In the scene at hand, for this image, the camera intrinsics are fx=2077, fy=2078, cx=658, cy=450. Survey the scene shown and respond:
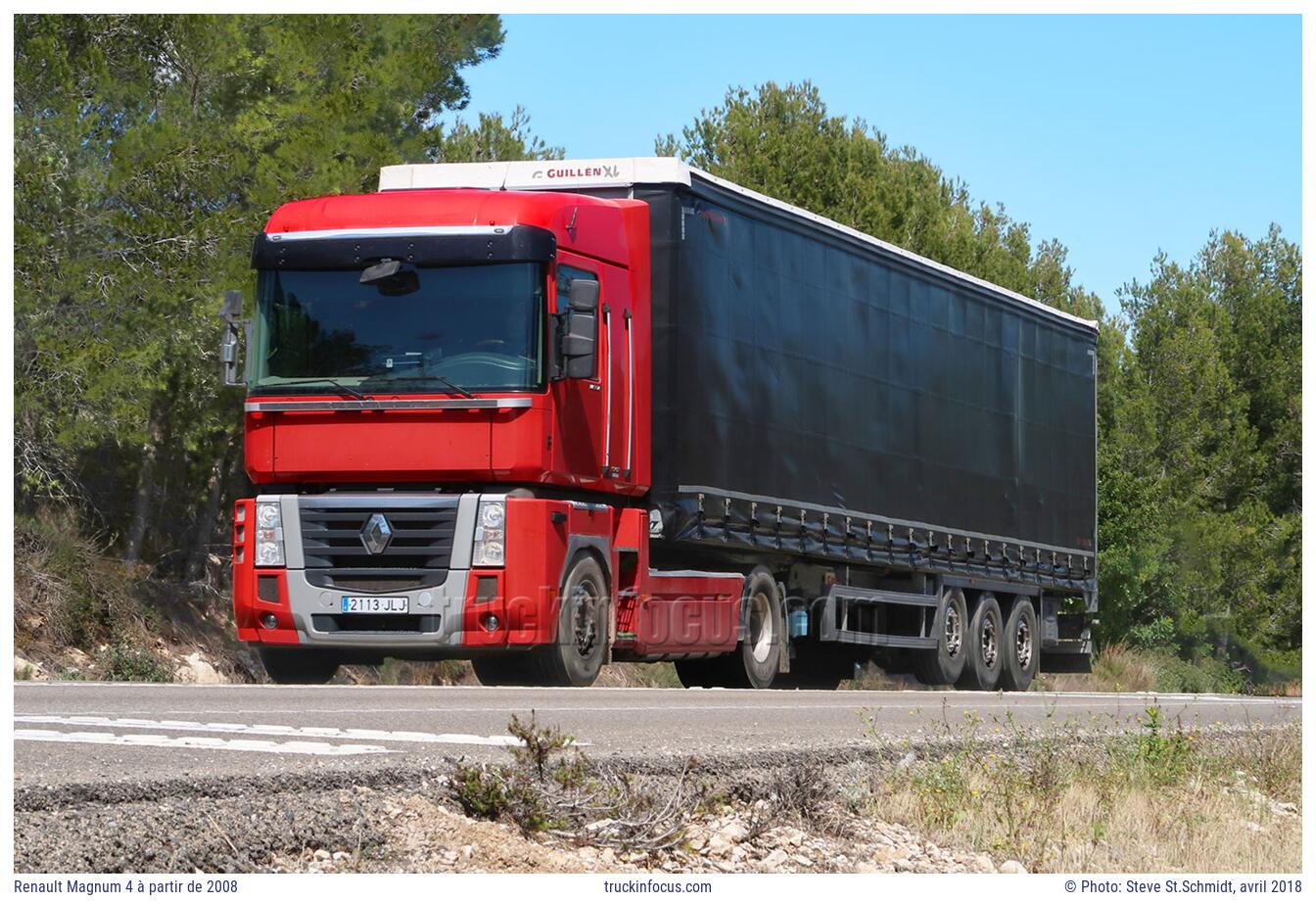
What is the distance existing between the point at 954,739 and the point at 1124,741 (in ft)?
3.62

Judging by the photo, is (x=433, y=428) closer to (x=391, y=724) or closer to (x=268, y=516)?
(x=268, y=516)

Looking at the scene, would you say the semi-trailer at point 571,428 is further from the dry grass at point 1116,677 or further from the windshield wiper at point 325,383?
the dry grass at point 1116,677

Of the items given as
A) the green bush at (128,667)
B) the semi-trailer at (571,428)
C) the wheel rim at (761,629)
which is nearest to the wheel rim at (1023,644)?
the semi-trailer at (571,428)

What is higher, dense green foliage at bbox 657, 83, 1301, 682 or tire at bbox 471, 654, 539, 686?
dense green foliage at bbox 657, 83, 1301, 682

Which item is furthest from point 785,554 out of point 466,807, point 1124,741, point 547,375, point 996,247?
point 996,247

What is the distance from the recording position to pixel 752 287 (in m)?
18.0

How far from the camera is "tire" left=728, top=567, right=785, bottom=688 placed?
18469 millimetres

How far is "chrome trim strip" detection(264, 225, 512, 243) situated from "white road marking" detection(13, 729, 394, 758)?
7.00 m

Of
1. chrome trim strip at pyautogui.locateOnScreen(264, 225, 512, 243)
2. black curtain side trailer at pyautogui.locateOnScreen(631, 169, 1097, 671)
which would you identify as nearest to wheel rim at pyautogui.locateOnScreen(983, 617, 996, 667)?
black curtain side trailer at pyautogui.locateOnScreen(631, 169, 1097, 671)

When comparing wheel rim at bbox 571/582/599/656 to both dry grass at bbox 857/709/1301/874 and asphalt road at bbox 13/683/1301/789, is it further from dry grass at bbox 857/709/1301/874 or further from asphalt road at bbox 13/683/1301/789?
dry grass at bbox 857/709/1301/874

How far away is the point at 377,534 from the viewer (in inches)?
607

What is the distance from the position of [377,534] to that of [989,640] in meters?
10.1

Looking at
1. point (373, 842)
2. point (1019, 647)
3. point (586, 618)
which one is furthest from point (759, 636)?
point (373, 842)
